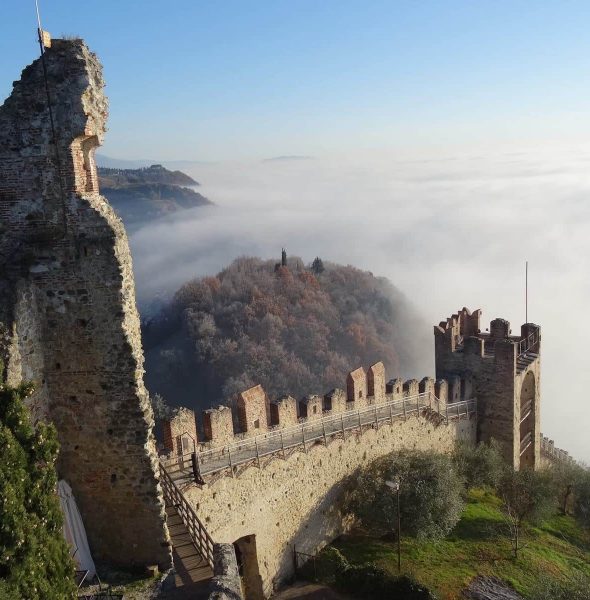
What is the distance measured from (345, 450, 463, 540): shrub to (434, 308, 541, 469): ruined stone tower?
174 inches

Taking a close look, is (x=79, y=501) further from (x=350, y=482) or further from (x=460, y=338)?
(x=460, y=338)

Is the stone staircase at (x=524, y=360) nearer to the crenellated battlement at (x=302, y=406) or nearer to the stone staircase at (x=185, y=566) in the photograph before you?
the crenellated battlement at (x=302, y=406)

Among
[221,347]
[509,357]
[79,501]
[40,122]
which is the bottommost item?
[221,347]

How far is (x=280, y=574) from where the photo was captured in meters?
13.3

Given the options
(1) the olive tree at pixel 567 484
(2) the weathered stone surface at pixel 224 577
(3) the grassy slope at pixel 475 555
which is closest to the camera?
(2) the weathered stone surface at pixel 224 577

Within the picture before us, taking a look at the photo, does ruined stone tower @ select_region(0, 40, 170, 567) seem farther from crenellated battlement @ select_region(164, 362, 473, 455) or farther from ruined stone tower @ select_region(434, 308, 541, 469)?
ruined stone tower @ select_region(434, 308, 541, 469)

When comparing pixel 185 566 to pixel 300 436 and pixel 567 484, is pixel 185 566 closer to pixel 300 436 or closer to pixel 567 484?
pixel 300 436

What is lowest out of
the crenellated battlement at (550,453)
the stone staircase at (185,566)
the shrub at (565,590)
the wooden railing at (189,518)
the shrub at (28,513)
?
the crenellated battlement at (550,453)

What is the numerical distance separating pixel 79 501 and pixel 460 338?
14.5m

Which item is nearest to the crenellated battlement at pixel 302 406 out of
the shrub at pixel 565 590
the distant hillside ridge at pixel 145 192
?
the shrub at pixel 565 590

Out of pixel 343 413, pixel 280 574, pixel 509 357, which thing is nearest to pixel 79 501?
pixel 280 574

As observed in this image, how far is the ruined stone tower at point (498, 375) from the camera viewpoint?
19.0 metres

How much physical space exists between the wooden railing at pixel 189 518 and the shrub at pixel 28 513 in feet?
7.02

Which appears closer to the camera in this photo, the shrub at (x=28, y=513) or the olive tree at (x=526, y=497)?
the shrub at (x=28, y=513)
